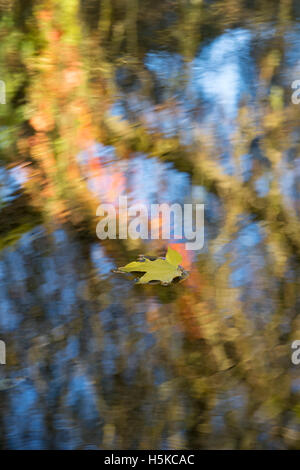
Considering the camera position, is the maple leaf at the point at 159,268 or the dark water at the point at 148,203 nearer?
the dark water at the point at 148,203

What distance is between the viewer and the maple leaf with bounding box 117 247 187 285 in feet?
4.36

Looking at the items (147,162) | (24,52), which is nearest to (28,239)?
(147,162)

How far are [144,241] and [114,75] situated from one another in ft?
1.83

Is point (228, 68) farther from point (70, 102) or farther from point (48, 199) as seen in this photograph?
point (48, 199)

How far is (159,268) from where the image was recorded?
52.9 inches

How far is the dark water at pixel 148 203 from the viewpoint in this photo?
117cm

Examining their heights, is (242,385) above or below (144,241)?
below

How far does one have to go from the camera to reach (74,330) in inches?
49.5

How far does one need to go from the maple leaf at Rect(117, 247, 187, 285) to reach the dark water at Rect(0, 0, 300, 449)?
0.02 meters

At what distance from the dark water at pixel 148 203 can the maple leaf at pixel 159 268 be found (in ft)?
0.07

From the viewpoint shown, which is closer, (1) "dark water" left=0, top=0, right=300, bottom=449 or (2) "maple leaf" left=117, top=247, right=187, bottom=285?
(1) "dark water" left=0, top=0, right=300, bottom=449
